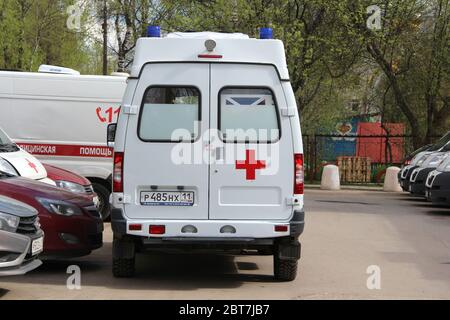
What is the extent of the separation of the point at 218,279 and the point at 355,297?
174 centimetres

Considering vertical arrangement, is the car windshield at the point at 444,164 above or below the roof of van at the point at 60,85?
below

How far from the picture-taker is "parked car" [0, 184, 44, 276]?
7.09 meters

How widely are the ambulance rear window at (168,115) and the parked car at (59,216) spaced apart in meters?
1.54

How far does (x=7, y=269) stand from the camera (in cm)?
711

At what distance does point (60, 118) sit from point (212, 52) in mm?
5881

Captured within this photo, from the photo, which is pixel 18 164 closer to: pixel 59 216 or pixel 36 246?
pixel 59 216

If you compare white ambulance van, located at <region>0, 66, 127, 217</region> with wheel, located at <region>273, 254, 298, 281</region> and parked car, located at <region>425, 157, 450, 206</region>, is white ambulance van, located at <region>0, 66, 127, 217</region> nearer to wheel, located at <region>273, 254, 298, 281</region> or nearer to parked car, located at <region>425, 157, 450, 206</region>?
wheel, located at <region>273, 254, 298, 281</region>

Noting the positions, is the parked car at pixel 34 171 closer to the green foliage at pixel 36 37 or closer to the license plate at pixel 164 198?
the license plate at pixel 164 198

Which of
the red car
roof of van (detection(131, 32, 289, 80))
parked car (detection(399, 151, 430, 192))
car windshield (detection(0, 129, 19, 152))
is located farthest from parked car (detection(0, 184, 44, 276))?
parked car (detection(399, 151, 430, 192))

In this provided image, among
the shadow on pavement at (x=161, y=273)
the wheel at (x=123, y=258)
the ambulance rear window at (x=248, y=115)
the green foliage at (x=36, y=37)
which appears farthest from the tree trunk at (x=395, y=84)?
the wheel at (x=123, y=258)

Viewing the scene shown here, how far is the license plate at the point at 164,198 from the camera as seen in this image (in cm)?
809

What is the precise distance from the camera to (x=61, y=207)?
→ 29.2 ft

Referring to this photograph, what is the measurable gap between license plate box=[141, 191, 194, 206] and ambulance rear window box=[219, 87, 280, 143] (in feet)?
2.54

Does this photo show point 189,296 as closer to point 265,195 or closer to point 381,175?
point 265,195
